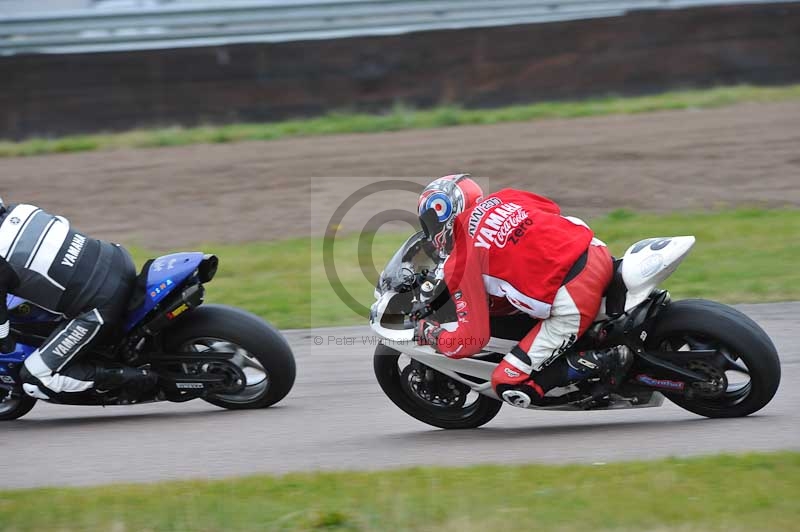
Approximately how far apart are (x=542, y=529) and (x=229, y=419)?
2.84 m

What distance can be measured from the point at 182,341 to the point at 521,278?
2273 millimetres

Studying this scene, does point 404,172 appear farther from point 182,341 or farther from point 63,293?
point 63,293

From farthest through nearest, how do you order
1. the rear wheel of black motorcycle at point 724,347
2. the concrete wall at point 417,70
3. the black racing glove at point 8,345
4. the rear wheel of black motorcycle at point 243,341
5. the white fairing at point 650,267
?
1. the concrete wall at point 417,70
2. the rear wheel of black motorcycle at point 243,341
3. the black racing glove at point 8,345
4. the white fairing at point 650,267
5. the rear wheel of black motorcycle at point 724,347

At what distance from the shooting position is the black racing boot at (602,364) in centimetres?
568

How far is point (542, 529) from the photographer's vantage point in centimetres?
429

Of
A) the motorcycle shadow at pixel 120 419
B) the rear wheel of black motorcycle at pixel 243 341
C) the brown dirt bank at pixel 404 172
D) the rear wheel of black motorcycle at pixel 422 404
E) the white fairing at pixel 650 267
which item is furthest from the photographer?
the brown dirt bank at pixel 404 172

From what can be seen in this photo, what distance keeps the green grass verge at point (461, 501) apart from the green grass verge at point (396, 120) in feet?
37.0

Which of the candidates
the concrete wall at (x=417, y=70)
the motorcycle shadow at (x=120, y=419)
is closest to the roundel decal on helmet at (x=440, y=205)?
the motorcycle shadow at (x=120, y=419)

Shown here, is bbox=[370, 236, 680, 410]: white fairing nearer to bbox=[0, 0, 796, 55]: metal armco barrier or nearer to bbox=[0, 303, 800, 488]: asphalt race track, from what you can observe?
bbox=[0, 303, 800, 488]: asphalt race track

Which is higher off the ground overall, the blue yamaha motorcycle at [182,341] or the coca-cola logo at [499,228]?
the coca-cola logo at [499,228]

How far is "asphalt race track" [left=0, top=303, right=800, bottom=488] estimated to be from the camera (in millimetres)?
5500

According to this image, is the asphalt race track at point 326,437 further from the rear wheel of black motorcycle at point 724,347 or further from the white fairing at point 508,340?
the white fairing at point 508,340

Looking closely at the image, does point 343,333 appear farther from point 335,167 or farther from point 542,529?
point 335,167

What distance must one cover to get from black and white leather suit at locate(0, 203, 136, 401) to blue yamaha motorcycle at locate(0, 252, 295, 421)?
14 centimetres
